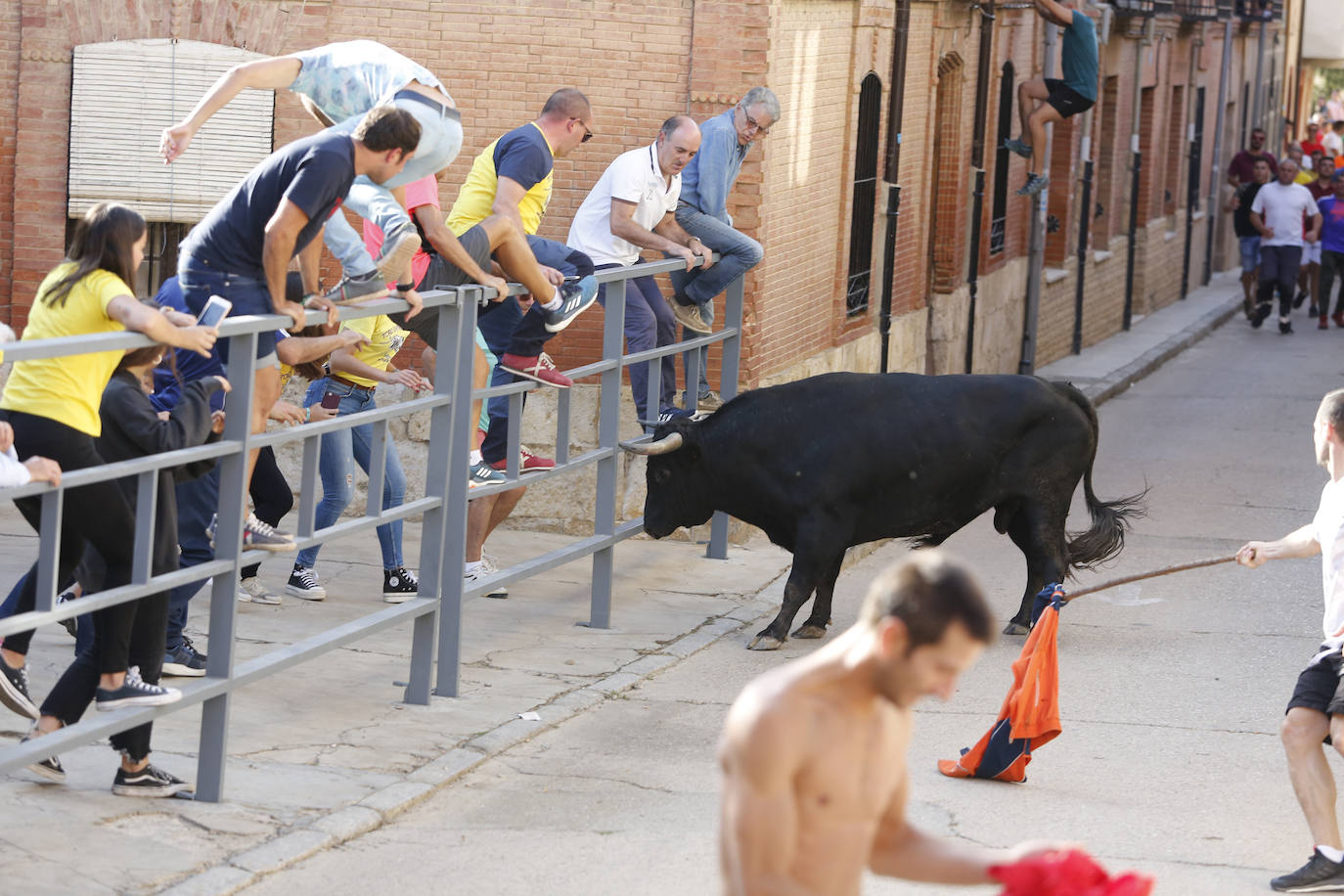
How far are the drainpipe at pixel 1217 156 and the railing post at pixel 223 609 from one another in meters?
26.7

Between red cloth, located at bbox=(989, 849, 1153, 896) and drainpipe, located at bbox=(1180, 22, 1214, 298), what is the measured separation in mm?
26602

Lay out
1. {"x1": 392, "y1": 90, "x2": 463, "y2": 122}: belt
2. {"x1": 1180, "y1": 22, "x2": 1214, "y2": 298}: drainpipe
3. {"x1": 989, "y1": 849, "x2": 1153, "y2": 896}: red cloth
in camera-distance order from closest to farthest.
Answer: {"x1": 989, "y1": 849, "x2": 1153, "y2": 896}: red cloth
{"x1": 392, "y1": 90, "x2": 463, "y2": 122}: belt
{"x1": 1180, "y1": 22, "x2": 1214, "y2": 298}: drainpipe

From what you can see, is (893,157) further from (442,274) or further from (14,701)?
(14,701)

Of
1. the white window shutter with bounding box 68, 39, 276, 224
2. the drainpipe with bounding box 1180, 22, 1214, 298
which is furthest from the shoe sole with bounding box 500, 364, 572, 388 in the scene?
the drainpipe with bounding box 1180, 22, 1214, 298

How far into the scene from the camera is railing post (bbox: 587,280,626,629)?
30.4 feet

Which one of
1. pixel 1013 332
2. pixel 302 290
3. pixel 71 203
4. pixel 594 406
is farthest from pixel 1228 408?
pixel 302 290

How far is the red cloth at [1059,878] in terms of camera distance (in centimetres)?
351

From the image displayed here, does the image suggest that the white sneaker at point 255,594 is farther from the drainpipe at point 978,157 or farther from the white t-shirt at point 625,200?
the drainpipe at point 978,157

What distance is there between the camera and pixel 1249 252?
2692 centimetres

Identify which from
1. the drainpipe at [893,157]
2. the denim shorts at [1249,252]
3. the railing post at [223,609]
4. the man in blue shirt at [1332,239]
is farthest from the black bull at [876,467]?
the denim shorts at [1249,252]

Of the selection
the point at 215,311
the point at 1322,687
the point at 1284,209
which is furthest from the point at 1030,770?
the point at 1284,209

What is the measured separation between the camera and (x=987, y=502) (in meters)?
9.71

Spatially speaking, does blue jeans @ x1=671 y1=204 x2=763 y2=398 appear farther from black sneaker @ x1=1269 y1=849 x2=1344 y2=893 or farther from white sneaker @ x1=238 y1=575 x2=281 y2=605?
black sneaker @ x1=1269 y1=849 x2=1344 y2=893

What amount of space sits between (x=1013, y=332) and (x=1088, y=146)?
3.76m
